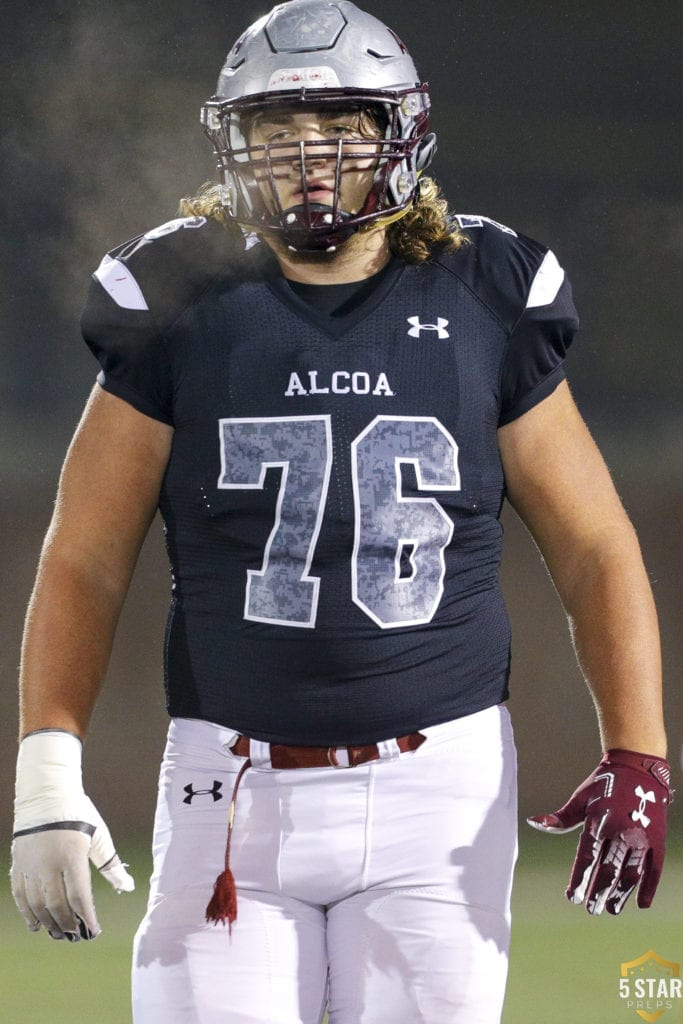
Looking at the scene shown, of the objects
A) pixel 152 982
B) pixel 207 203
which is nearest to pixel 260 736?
pixel 152 982

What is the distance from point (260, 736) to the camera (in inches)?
48.9

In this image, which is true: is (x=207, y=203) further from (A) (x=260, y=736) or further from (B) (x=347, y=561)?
(A) (x=260, y=736)

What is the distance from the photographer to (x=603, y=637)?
1351 millimetres

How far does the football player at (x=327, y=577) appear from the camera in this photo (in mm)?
1214

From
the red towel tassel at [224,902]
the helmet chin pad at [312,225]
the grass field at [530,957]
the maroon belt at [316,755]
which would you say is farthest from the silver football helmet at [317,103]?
the grass field at [530,957]

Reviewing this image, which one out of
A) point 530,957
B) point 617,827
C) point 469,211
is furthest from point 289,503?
point 469,211

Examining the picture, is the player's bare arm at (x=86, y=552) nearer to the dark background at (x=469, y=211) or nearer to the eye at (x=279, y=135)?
the eye at (x=279, y=135)

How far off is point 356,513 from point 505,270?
28cm

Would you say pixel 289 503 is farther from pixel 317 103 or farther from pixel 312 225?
pixel 317 103

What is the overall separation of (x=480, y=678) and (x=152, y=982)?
379 millimetres

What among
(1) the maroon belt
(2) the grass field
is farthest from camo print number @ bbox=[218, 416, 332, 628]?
(2) the grass field

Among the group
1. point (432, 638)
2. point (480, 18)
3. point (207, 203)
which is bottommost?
point (432, 638)

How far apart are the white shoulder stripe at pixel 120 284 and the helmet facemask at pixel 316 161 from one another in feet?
0.38

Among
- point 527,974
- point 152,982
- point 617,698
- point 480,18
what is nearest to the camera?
point 152,982
